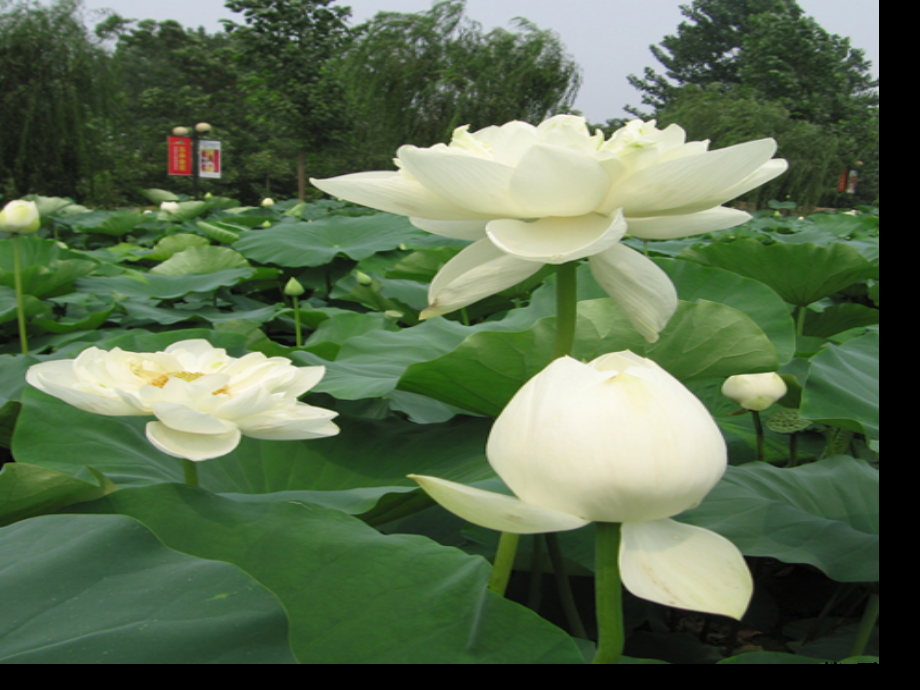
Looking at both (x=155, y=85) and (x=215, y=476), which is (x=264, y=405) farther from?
(x=155, y=85)

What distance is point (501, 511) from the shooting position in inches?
10.8

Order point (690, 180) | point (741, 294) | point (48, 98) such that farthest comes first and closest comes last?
point (48, 98) < point (741, 294) < point (690, 180)

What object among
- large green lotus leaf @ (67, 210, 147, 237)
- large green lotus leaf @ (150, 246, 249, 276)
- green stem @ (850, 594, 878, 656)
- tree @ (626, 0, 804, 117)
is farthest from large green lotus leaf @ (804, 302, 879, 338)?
tree @ (626, 0, 804, 117)

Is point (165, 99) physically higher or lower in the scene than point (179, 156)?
higher

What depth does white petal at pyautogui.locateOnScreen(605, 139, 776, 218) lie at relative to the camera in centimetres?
38

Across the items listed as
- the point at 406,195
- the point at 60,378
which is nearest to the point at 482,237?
the point at 406,195

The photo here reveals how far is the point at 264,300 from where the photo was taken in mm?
2457

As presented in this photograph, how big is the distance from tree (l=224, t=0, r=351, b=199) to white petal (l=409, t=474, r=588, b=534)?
15.0m

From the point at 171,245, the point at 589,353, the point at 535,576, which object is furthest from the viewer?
the point at 171,245

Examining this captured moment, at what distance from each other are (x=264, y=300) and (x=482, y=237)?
6.89ft

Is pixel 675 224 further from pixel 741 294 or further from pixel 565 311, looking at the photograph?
pixel 741 294

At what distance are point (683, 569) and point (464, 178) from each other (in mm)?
229

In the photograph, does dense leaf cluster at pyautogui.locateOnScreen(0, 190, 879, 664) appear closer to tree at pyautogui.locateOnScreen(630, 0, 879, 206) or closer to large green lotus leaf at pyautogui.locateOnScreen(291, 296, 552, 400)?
large green lotus leaf at pyautogui.locateOnScreen(291, 296, 552, 400)

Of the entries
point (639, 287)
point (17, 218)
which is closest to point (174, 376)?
point (639, 287)
